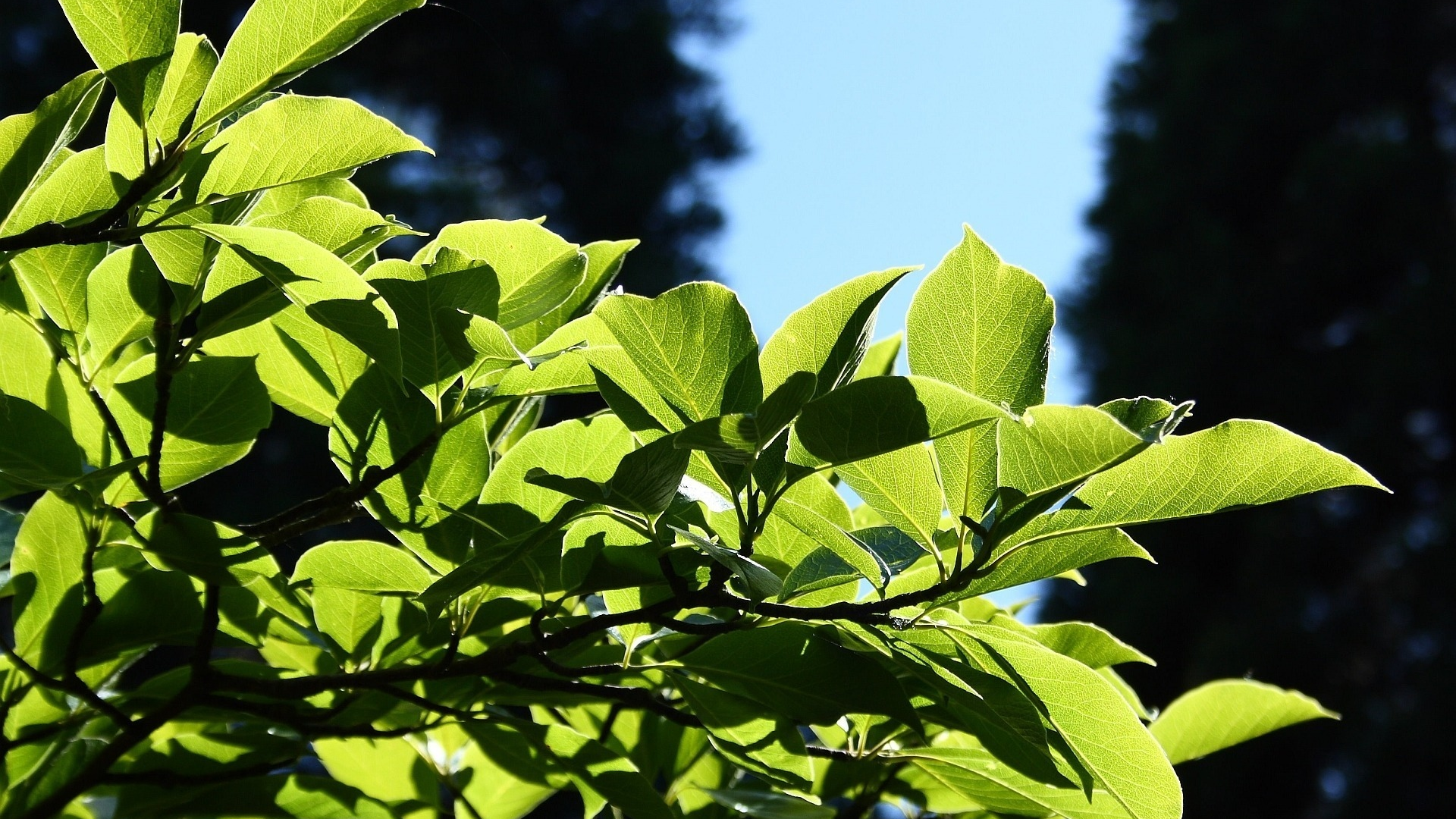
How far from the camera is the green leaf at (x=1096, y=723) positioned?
1.20ft

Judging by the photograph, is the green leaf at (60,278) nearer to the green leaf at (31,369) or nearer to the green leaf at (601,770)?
the green leaf at (31,369)

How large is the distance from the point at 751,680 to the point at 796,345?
0.13 meters

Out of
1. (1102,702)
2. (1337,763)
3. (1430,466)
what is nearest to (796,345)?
(1102,702)

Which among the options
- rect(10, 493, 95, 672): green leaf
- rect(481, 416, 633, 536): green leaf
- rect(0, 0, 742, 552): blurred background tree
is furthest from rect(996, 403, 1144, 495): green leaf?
rect(0, 0, 742, 552): blurred background tree

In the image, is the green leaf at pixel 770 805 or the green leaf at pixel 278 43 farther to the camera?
the green leaf at pixel 770 805

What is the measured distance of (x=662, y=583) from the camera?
1.24 feet

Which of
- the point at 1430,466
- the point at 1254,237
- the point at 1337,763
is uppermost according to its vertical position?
the point at 1254,237

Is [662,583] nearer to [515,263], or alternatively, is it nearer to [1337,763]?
[515,263]

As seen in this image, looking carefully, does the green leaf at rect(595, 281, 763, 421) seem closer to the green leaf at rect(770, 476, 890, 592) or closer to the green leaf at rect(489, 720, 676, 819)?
the green leaf at rect(770, 476, 890, 592)

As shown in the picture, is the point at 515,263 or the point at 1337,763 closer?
the point at 515,263

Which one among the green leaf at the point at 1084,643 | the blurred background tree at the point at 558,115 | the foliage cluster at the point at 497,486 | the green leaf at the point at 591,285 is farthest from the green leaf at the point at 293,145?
the blurred background tree at the point at 558,115

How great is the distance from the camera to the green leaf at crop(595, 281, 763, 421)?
1.08 ft

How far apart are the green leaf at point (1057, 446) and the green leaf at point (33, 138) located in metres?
0.29

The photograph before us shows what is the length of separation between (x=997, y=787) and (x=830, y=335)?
231 mm
